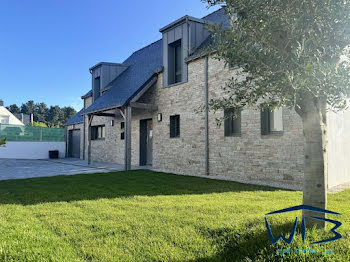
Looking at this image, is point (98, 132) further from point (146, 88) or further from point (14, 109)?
point (14, 109)

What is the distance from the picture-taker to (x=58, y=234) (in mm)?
3457

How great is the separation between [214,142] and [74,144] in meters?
16.4

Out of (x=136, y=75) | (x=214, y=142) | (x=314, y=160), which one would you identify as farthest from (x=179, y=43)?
(x=314, y=160)

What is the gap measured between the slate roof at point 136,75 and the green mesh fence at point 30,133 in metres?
9.28

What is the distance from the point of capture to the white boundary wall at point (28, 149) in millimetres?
20531

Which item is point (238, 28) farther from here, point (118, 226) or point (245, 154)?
point (245, 154)

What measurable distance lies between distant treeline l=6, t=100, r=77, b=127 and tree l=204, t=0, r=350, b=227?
72.8 metres

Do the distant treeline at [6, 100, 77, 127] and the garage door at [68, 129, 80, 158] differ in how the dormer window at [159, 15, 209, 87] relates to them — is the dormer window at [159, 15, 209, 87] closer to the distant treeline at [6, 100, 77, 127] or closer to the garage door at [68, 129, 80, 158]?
the garage door at [68, 129, 80, 158]

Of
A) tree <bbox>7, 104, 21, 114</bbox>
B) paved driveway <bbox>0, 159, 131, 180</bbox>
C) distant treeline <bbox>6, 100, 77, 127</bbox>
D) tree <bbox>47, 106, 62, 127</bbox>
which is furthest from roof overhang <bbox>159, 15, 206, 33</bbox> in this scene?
tree <bbox>7, 104, 21, 114</bbox>

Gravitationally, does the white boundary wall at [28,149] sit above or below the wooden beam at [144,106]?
below

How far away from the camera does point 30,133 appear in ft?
70.7

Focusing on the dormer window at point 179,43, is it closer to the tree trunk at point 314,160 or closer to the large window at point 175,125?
the large window at point 175,125

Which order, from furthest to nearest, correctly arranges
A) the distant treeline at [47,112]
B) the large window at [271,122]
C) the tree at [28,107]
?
the tree at [28,107] < the distant treeline at [47,112] < the large window at [271,122]

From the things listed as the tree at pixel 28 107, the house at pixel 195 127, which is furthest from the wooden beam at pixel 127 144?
the tree at pixel 28 107
